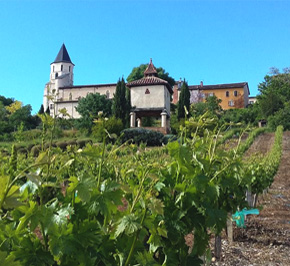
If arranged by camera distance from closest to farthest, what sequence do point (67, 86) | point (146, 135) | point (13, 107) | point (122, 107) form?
point (146, 135) → point (122, 107) → point (67, 86) → point (13, 107)

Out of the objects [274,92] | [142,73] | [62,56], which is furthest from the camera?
[62,56]

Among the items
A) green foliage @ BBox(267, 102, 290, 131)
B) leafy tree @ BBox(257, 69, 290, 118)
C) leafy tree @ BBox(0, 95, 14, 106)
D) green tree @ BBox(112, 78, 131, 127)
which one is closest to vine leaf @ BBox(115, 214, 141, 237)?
green tree @ BBox(112, 78, 131, 127)

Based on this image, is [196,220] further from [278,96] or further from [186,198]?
[278,96]

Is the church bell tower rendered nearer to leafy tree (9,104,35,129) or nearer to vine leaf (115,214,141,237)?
leafy tree (9,104,35,129)

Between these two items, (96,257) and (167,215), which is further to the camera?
(167,215)

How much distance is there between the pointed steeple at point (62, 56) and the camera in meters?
65.6

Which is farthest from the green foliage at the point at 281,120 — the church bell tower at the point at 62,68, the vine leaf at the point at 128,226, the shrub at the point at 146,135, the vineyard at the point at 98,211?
the church bell tower at the point at 62,68

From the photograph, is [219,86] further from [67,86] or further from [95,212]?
[95,212]

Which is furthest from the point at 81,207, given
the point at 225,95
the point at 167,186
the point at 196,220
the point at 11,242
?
the point at 225,95

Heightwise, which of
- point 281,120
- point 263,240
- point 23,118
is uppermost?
point 23,118

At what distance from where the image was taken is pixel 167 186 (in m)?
1.69

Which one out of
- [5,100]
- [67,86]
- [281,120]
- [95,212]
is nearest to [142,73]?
[67,86]

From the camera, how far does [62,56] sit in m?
65.9

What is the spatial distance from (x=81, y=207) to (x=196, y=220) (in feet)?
2.43
